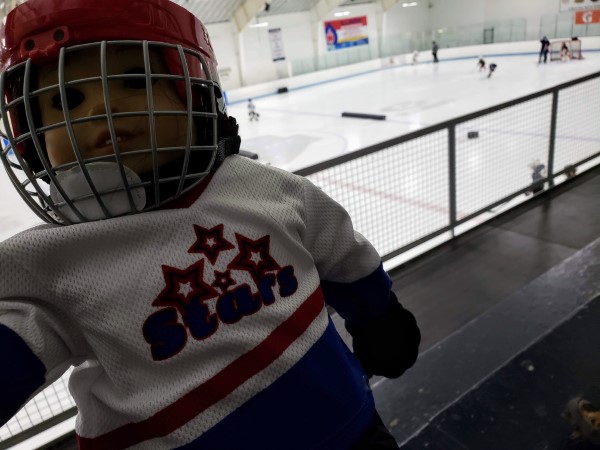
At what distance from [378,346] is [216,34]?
20.6 meters

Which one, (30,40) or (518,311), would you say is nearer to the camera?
(30,40)

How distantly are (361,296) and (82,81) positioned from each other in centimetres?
63

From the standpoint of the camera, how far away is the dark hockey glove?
3.24 ft

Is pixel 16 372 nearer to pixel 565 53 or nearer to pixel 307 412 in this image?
pixel 307 412

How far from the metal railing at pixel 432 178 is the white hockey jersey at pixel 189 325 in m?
1.42

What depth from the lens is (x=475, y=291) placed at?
249 cm

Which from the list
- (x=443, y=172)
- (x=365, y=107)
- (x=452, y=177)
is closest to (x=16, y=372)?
(x=452, y=177)

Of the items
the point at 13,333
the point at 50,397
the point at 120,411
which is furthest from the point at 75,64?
the point at 50,397

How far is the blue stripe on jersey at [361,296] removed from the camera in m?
0.94

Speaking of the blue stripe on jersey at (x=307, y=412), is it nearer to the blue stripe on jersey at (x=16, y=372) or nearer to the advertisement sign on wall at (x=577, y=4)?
the blue stripe on jersey at (x=16, y=372)

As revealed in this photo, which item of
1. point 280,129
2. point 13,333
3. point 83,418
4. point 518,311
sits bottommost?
point 280,129

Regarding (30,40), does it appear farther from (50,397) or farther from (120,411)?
(50,397)

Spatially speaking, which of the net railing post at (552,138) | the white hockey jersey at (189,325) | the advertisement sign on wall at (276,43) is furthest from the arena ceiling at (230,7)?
the white hockey jersey at (189,325)

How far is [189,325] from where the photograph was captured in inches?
25.7
